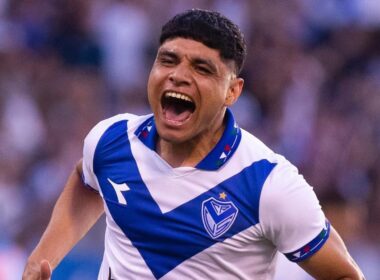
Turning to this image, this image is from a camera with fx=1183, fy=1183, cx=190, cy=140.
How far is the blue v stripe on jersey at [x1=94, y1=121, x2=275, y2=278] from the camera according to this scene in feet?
15.0

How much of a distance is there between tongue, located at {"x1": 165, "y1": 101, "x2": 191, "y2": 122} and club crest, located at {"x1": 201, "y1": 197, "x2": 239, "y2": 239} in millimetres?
337

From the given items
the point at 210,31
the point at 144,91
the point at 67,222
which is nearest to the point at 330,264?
the point at 210,31

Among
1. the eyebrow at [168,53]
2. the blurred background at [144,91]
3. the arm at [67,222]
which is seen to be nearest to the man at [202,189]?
the eyebrow at [168,53]

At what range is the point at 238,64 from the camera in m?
4.71

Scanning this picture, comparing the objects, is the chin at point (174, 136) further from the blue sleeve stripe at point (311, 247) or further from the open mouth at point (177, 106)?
the blue sleeve stripe at point (311, 247)

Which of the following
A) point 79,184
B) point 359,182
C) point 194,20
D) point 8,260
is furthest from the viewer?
point 359,182

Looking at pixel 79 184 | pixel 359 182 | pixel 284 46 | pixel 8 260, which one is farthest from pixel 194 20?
pixel 284 46

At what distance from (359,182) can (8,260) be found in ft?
9.19

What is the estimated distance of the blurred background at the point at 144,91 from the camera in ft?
29.8

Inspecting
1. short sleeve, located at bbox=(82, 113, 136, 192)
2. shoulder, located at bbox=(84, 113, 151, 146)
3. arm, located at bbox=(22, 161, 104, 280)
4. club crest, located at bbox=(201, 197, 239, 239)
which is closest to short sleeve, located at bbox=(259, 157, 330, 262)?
club crest, located at bbox=(201, 197, 239, 239)

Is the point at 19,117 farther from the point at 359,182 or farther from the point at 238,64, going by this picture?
the point at 238,64

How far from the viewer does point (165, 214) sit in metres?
4.72

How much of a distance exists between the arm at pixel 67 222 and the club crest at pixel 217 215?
0.79 m

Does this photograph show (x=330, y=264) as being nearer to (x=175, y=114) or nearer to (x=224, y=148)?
(x=224, y=148)
